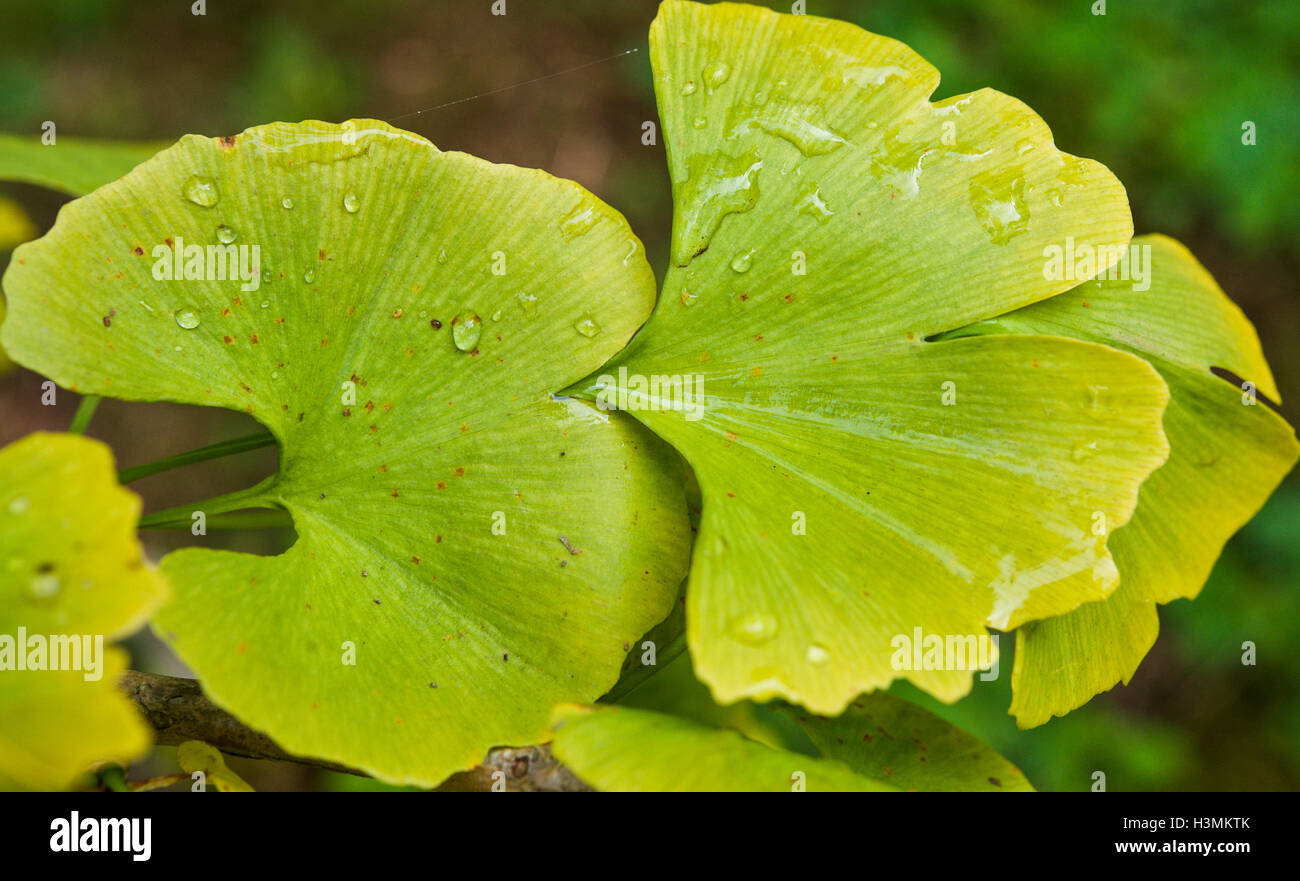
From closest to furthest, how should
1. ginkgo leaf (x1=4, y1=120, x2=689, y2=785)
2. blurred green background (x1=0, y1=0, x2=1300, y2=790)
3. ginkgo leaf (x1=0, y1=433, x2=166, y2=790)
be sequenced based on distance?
ginkgo leaf (x1=0, y1=433, x2=166, y2=790) < ginkgo leaf (x1=4, y1=120, x2=689, y2=785) < blurred green background (x1=0, y1=0, x2=1300, y2=790)

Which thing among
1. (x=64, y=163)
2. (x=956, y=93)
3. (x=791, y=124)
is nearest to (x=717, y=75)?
(x=791, y=124)

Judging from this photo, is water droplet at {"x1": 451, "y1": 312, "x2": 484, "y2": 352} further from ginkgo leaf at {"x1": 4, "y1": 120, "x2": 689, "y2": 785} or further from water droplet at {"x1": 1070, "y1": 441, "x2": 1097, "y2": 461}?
water droplet at {"x1": 1070, "y1": 441, "x2": 1097, "y2": 461}

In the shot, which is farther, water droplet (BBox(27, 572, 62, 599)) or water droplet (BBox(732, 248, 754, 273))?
water droplet (BBox(732, 248, 754, 273))

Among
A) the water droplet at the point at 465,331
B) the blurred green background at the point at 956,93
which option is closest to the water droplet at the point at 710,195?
the water droplet at the point at 465,331

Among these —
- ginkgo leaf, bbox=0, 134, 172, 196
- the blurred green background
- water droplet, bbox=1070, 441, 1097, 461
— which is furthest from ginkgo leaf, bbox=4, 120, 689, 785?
the blurred green background

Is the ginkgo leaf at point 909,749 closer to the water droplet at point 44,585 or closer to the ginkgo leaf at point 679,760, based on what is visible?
the ginkgo leaf at point 679,760

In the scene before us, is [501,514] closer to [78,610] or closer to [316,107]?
[78,610]
